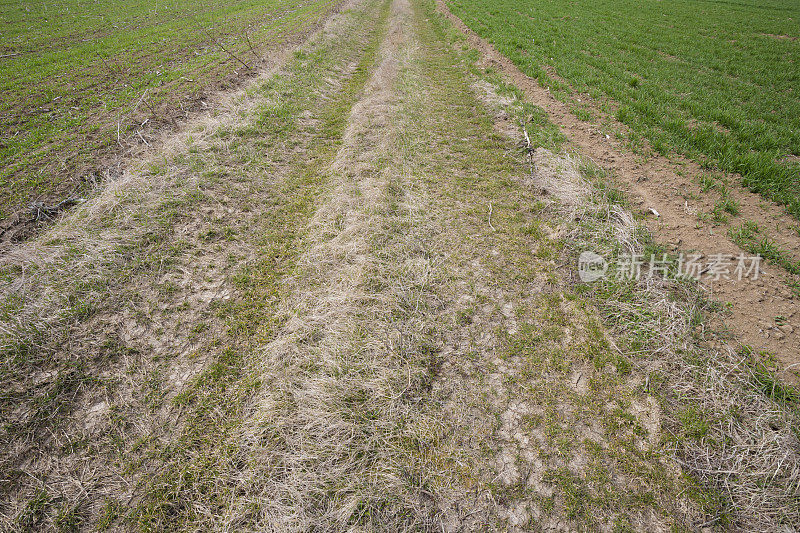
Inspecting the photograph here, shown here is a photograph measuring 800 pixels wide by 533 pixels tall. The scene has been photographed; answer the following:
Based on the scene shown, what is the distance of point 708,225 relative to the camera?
5.36 metres

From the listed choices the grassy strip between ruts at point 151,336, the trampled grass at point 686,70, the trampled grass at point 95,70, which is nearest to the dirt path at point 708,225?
the trampled grass at point 686,70

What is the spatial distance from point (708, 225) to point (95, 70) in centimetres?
1829

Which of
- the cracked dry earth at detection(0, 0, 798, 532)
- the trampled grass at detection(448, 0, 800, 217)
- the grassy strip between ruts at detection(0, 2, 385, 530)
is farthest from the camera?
the trampled grass at detection(448, 0, 800, 217)

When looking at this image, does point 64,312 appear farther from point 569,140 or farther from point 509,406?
point 569,140

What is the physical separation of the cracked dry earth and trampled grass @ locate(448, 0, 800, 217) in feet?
10.7

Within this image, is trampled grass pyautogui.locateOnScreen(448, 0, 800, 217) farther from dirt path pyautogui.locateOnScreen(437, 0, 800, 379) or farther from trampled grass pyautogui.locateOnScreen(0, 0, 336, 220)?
trampled grass pyautogui.locateOnScreen(0, 0, 336, 220)

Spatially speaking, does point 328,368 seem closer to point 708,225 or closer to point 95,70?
point 708,225

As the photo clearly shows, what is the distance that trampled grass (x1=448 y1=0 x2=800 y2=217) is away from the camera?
21.7 ft

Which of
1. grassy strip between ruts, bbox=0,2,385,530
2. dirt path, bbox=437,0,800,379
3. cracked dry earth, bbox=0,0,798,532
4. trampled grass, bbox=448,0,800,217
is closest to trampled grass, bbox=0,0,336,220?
cracked dry earth, bbox=0,0,798,532

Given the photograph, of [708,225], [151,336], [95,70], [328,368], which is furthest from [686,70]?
[95,70]

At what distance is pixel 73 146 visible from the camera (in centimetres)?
715

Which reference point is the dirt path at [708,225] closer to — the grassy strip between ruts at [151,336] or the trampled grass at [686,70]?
the trampled grass at [686,70]

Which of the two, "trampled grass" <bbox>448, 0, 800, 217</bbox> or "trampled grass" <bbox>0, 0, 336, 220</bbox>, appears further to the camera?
"trampled grass" <bbox>0, 0, 336, 220</bbox>

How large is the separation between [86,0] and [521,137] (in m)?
33.4
